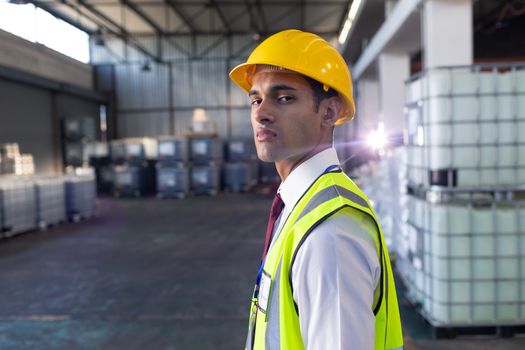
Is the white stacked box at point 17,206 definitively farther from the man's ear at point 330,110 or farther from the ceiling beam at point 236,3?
the ceiling beam at point 236,3

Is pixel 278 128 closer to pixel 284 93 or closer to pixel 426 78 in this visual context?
pixel 284 93

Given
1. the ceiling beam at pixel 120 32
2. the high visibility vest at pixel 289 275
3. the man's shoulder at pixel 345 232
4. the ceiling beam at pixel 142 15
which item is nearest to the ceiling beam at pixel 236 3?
Result: the ceiling beam at pixel 142 15

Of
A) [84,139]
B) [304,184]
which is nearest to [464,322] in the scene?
[304,184]

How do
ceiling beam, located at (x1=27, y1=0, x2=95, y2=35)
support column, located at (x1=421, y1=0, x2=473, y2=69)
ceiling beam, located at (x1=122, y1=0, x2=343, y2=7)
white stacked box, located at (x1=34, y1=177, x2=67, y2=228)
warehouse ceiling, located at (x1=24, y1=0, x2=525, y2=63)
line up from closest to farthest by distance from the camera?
support column, located at (x1=421, y1=0, x2=473, y2=69)
white stacked box, located at (x1=34, y1=177, x2=67, y2=228)
warehouse ceiling, located at (x1=24, y1=0, x2=525, y2=63)
ceiling beam, located at (x1=27, y1=0, x2=95, y2=35)
ceiling beam, located at (x1=122, y1=0, x2=343, y2=7)

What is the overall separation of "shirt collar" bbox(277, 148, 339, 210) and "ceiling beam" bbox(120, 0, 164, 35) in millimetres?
17141

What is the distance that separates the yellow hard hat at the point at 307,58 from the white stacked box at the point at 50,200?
30.4ft

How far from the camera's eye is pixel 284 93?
120cm

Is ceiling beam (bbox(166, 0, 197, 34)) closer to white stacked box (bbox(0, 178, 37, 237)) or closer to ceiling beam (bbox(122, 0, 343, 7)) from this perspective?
ceiling beam (bbox(122, 0, 343, 7))

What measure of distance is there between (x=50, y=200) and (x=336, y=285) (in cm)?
998

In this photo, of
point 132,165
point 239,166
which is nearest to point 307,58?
point 132,165

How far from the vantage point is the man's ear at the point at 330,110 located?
1.23 m

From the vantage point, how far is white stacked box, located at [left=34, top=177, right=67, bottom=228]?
9.30 metres

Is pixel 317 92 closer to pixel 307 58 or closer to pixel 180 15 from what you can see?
pixel 307 58

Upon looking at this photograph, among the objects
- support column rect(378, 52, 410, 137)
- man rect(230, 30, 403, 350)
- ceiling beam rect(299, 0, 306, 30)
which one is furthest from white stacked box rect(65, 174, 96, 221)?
ceiling beam rect(299, 0, 306, 30)
